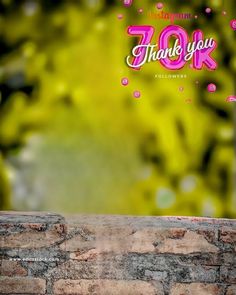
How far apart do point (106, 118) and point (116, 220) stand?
18.0 inches

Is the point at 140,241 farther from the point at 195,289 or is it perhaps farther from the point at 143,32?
the point at 143,32

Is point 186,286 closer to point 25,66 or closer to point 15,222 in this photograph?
point 15,222

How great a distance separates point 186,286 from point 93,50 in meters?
1.12

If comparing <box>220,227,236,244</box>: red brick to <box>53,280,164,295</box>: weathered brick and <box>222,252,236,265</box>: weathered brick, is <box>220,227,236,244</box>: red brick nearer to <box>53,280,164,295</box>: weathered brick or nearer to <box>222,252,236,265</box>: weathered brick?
<box>222,252,236,265</box>: weathered brick

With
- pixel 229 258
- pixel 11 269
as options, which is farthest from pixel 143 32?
pixel 11 269

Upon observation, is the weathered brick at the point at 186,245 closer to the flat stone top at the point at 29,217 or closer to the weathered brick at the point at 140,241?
the weathered brick at the point at 140,241

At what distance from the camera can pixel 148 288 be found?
221 cm

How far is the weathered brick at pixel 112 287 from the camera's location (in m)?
2.21

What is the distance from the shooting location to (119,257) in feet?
7.25

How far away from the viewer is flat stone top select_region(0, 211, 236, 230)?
222 centimetres

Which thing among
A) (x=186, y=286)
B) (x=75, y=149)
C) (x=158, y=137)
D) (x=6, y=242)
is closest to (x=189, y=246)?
(x=186, y=286)

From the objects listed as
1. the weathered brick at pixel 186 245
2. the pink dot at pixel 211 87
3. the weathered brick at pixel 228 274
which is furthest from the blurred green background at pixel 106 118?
the weathered brick at pixel 228 274

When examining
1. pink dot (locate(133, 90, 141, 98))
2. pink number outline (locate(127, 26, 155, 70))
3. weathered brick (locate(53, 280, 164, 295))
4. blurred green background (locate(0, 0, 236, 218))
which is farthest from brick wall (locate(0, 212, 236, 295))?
pink number outline (locate(127, 26, 155, 70))

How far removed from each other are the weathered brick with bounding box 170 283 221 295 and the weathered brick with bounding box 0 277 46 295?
581 mm
